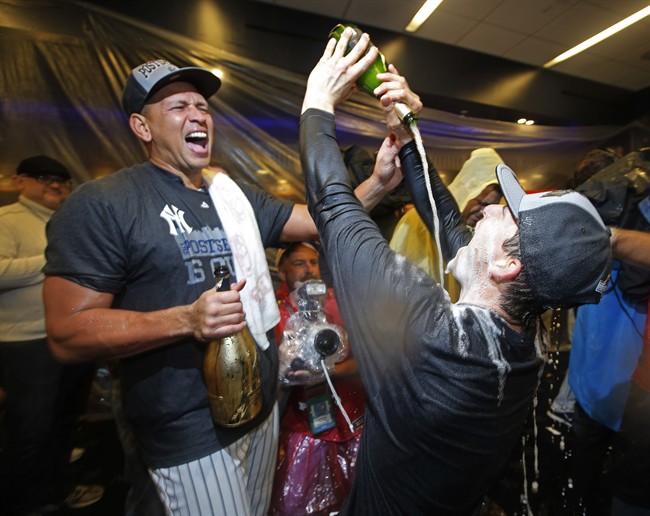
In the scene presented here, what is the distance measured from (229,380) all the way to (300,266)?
3.53 feet

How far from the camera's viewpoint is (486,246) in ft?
2.51

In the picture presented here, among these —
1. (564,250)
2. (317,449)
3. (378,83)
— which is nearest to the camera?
(564,250)

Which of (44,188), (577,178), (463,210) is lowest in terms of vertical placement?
(463,210)

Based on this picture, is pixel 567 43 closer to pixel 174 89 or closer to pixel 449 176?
pixel 449 176

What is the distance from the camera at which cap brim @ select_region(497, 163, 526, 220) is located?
2.44 feet

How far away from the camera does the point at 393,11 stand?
2906mm

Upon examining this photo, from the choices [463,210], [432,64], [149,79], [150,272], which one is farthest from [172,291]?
[432,64]

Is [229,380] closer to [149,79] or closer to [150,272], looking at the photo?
[150,272]

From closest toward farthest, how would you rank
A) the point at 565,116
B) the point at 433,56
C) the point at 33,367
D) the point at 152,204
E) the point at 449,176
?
1. the point at 152,204
2. the point at 33,367
3. the point at 449,176
4. the point at 433,56
5. the point at 565,116

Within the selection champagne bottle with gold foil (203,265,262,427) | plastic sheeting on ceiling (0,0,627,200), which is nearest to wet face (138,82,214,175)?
champagne bottle with gold foil (203,265,262,427)

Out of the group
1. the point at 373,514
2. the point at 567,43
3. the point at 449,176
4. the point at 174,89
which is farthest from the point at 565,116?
the point at 373,514

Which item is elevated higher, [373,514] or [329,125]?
[329,125]

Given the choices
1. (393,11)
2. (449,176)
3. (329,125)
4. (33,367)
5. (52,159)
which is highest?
(393,11)

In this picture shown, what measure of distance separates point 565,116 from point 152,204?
5.60m
